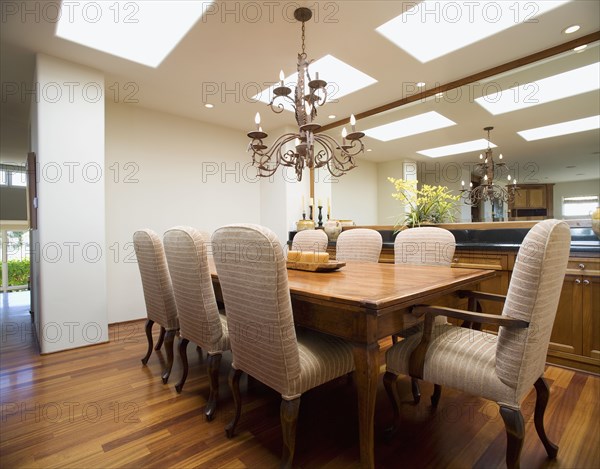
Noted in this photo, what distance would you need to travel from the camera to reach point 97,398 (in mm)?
1892

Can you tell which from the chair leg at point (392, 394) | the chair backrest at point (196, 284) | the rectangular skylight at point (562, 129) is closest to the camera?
the chair leg at point (392, 394)

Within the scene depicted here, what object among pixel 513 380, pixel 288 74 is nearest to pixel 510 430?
pixel 513 380

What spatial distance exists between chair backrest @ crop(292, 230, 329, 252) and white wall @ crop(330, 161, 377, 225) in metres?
2.56

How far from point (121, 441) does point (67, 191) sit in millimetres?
2149

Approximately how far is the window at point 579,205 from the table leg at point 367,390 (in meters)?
3.49

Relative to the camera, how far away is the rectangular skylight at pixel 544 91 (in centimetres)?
280

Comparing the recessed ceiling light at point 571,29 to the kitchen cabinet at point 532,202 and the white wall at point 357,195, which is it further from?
the white wall at point 357,195

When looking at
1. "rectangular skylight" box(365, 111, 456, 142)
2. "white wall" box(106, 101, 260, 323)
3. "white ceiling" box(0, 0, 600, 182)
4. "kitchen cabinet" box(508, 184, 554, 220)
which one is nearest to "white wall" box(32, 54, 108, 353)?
"white ceiling" box(0, 0, 600, 182)

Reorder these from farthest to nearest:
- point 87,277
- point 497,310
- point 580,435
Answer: point 87,277
point 497,310
point 580,435

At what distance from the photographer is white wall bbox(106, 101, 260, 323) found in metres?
3.49

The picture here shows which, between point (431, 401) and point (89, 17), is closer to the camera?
point (431, 401)

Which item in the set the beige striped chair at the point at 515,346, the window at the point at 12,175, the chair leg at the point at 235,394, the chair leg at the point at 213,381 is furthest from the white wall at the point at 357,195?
the window at the point at 12,175

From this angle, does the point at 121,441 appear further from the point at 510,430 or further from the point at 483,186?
the point at 483,186

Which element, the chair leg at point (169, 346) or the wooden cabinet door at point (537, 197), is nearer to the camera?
the chair leg at point (169, 346)
